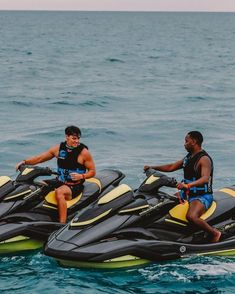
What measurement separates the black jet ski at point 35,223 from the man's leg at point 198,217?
171cm

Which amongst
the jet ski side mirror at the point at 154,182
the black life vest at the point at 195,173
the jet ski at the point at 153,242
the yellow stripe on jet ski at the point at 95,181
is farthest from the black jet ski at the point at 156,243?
the yellow stripe on jet ski at the point at 95,181

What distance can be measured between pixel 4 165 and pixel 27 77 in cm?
2552

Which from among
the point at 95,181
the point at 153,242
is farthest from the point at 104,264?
the point at 95,181

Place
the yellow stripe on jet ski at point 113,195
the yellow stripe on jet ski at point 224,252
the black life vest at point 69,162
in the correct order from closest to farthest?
the yellow stripe on jet ski at point 224,252, the yellow stripe on jet ski at point 113,195, the black life vest at point 69,162

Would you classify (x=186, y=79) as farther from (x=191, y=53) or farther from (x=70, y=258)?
(x=70, y=258)

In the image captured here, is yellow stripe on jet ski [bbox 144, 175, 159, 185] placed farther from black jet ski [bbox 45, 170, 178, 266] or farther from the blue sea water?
the blue sea water

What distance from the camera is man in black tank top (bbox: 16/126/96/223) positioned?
10.6 m

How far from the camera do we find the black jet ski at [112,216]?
965 centimetres

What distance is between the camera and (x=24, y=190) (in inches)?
421

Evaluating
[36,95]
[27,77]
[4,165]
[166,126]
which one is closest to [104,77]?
[27,77]

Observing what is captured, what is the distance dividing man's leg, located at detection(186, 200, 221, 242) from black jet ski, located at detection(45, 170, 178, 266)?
0.30 meters

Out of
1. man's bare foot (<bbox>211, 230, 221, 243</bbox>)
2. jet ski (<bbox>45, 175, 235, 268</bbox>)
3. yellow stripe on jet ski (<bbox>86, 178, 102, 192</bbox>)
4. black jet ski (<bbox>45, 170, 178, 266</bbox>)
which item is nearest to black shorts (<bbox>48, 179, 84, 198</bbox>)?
yellow stripe on jet ski (<bbox>86, 178, 102, 192</bbox>)

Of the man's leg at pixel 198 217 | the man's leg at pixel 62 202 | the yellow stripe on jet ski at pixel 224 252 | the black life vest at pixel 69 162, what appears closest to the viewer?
the man's leg at pixel 198 217

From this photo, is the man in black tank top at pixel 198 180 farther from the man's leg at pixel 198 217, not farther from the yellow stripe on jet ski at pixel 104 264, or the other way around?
the yellow stripe on jet ski at pixel 104 264
